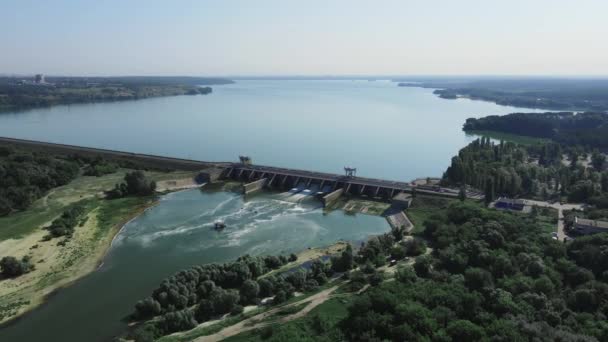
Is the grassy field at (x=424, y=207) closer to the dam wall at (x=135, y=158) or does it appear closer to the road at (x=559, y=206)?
the road at (x=559, y=206)

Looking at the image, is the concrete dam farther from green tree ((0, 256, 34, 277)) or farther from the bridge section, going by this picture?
green tree ((0, 256, 34, 277))

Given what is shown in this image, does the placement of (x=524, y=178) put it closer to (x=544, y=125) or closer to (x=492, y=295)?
(x=492, y=295)

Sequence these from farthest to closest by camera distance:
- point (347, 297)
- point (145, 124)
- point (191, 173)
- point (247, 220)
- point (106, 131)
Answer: point (145, 124) < point (106, 131) < point (191, 173) < point (247, 220) < point (347, 297)

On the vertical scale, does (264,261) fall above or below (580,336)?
below

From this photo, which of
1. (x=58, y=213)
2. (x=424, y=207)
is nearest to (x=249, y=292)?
(x=58, y=213)

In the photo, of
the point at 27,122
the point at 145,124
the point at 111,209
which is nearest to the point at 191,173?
the point at 111,209

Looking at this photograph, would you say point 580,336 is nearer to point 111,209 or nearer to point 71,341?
point 71,341

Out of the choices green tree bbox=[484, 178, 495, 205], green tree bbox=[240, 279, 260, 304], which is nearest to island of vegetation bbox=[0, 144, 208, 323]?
green tree bbox=[240, 279, 260, 304]
